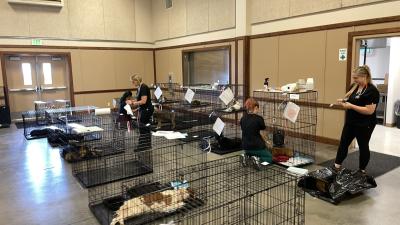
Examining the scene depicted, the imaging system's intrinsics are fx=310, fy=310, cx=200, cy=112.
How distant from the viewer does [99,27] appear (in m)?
9.62

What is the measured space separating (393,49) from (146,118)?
5.85 metres

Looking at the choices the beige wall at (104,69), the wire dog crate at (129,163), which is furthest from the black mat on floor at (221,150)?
the beige wall at (104,69)

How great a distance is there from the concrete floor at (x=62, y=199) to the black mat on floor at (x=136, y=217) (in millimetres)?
98

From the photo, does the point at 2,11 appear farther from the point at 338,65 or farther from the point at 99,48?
the point at 338,65

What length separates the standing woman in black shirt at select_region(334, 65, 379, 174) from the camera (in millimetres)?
3512

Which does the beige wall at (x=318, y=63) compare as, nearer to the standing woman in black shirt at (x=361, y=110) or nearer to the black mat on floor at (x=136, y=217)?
the standing woman in black shirt at (x=361, y=110)

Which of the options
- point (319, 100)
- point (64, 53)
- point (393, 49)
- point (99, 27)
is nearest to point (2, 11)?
point (64, 53)

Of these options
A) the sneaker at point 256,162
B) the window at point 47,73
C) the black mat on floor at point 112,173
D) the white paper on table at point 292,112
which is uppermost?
the window at point 47,73

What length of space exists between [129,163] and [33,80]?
6.06 m

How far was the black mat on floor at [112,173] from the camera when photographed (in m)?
4.02

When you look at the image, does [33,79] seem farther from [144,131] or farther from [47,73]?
[144,131]

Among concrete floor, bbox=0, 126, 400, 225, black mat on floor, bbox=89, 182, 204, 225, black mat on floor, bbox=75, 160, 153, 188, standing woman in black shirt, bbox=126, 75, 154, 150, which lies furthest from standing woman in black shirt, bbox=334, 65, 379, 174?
standing woman in black shirt, bbox=126, 75, 154, 150

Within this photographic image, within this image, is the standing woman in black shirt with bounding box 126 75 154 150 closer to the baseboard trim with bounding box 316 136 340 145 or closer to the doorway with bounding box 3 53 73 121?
the baseboard trim with bounding box 316 136 340 145

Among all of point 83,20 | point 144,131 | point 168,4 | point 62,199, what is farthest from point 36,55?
point 62,199
